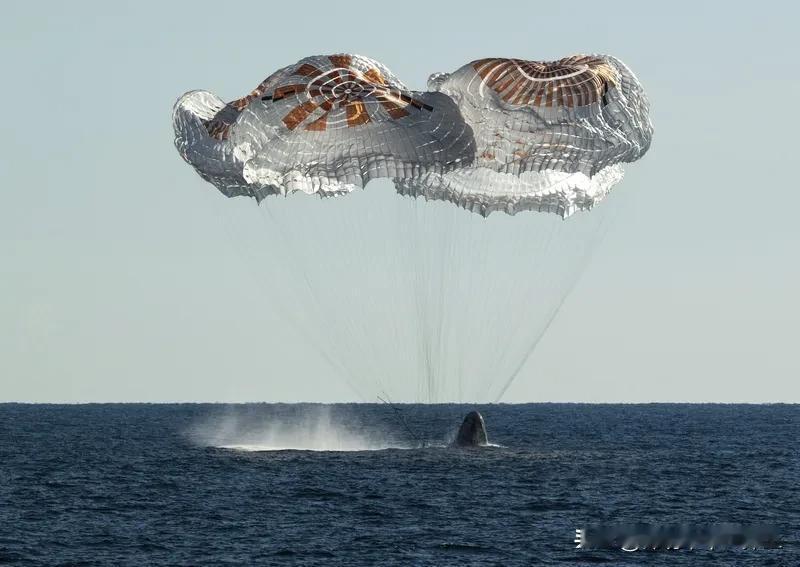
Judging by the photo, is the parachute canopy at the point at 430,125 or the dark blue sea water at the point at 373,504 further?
the parachute canopy at the point at 430,125

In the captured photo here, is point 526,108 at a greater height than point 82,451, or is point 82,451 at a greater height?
point 526,108

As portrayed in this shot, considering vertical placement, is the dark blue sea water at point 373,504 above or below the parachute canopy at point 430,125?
below

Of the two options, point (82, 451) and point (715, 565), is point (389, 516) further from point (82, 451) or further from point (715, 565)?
Result: point (82, 451)

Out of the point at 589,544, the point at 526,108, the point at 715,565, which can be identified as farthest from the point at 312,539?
the point at 526,108

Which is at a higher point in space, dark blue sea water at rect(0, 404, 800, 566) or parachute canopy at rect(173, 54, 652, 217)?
parachute canopy at rect(173, 54, 652, 217)

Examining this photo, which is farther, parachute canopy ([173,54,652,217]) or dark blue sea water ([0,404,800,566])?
parachute canopy ([173,54,652,217])

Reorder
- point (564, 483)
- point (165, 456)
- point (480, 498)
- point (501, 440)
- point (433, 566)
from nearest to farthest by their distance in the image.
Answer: point (433, 566)
point (480, 498)
point (564, 483)
point (165, 456)
point (501, 440)

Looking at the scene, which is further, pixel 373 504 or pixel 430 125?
pixel 373 504

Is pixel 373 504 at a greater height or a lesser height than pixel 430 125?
lesser
